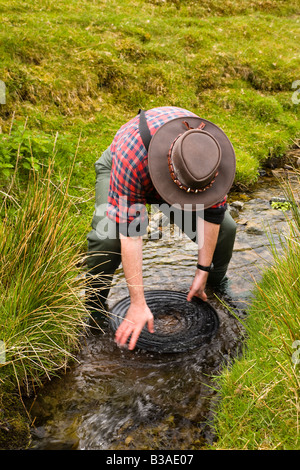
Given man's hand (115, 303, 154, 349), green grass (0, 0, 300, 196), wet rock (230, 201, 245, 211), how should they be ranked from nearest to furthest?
man's hand (115, 303, 154, 349)
wet rock (230, 201, 245, 211)
green grass (0, 0, 300, 196)

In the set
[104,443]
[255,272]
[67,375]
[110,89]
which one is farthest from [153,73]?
[104,443]

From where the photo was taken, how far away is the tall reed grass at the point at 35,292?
2840 mm

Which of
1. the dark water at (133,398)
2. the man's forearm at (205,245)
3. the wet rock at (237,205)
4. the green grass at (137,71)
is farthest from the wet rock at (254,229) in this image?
the man's forearm at (205,245)

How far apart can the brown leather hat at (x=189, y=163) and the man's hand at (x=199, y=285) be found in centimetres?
108

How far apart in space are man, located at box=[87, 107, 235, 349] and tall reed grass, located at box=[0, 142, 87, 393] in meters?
0.28

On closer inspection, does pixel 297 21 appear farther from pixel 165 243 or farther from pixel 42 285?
pixel 42 285

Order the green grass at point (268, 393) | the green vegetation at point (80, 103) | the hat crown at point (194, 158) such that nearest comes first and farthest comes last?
the green grass at point (268, 393) < the hat crown at point (194, 158) < the green vegetation at point (80, 103)

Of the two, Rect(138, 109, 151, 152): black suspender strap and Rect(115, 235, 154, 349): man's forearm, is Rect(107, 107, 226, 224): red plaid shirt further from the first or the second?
Rect(115, 235, 154, 349): man's forearm

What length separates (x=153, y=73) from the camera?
8.44 m

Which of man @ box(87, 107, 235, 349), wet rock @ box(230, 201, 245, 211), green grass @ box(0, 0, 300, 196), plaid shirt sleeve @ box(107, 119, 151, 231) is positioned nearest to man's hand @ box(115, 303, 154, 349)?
man @ box(87, 107, 235, 349)

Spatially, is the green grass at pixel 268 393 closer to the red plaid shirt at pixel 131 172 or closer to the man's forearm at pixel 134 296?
the man's forearm at pixel 134 296

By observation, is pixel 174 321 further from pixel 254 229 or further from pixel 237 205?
pixel 237 205

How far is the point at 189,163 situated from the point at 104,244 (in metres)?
1.26

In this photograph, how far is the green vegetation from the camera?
303 cm
